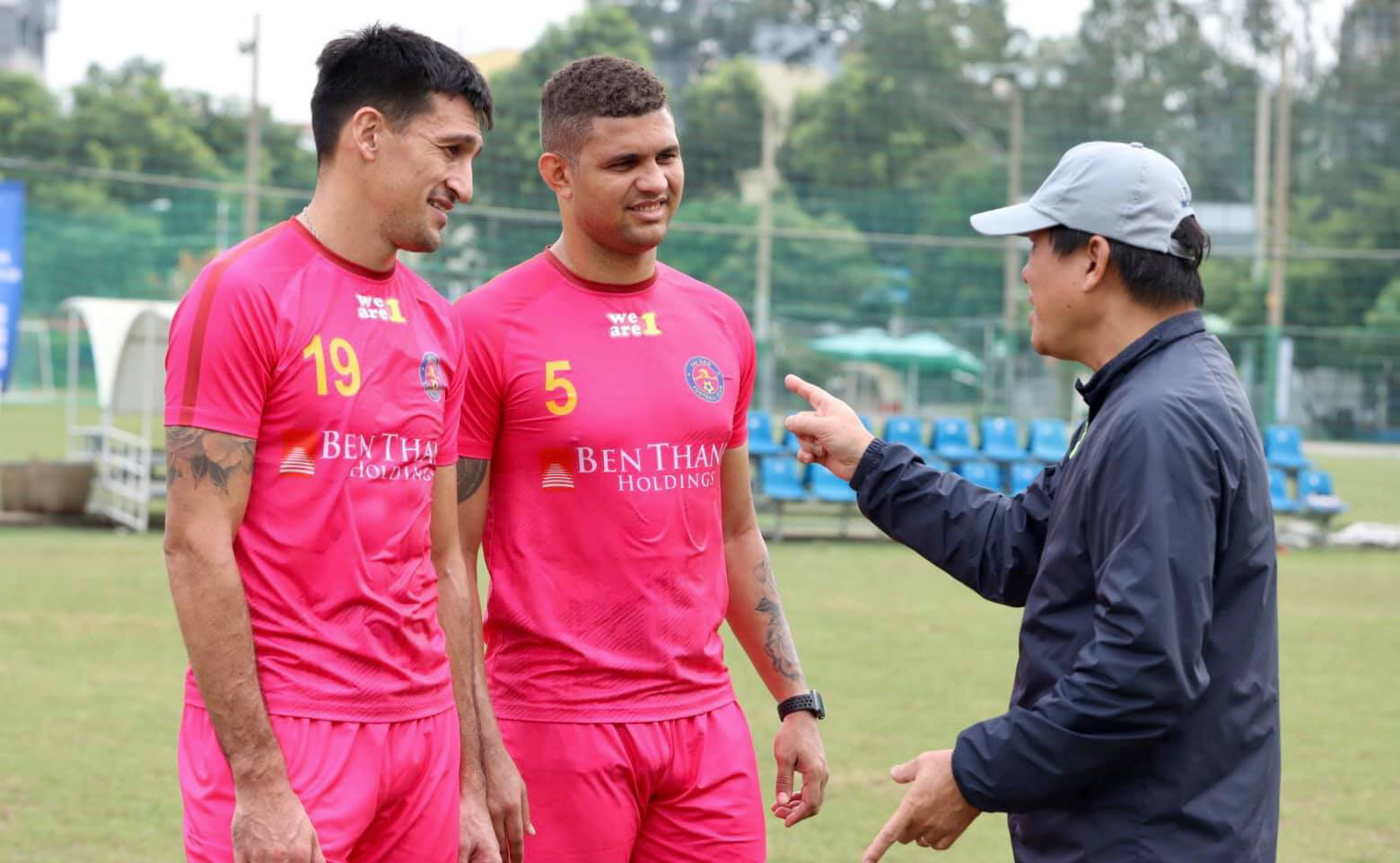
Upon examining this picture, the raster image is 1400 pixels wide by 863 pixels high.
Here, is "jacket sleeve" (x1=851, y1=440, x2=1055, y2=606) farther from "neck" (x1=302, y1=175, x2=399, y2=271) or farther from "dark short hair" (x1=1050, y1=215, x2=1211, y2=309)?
"neck" (x1=302, y1=175, x2=399, y2=271)

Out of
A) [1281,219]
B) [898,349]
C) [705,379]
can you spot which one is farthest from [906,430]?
[705,379]

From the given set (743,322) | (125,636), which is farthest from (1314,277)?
(743,322)

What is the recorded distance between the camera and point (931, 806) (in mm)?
2971

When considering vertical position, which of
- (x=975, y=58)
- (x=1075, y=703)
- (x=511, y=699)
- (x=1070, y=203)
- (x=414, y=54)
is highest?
(x=975, y=58)

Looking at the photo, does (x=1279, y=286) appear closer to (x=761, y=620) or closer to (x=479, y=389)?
(x=761, y=620)

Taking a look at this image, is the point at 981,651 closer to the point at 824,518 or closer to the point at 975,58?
the point at 824,518

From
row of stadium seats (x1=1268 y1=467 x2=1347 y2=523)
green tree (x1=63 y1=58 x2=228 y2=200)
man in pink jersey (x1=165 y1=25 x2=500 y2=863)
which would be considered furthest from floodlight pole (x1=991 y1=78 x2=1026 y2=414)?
green tree (x1=63 y1=58 x2=228 y2=200)

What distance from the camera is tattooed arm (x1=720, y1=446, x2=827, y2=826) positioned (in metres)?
4.05

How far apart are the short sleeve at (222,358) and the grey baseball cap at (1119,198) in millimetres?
1397

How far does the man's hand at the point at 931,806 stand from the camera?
9.72 ft

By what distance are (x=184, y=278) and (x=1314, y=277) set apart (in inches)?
814

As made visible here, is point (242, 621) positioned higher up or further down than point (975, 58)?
further down

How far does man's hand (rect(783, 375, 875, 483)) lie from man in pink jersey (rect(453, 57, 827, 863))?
0.22m

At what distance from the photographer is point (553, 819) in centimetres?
366
